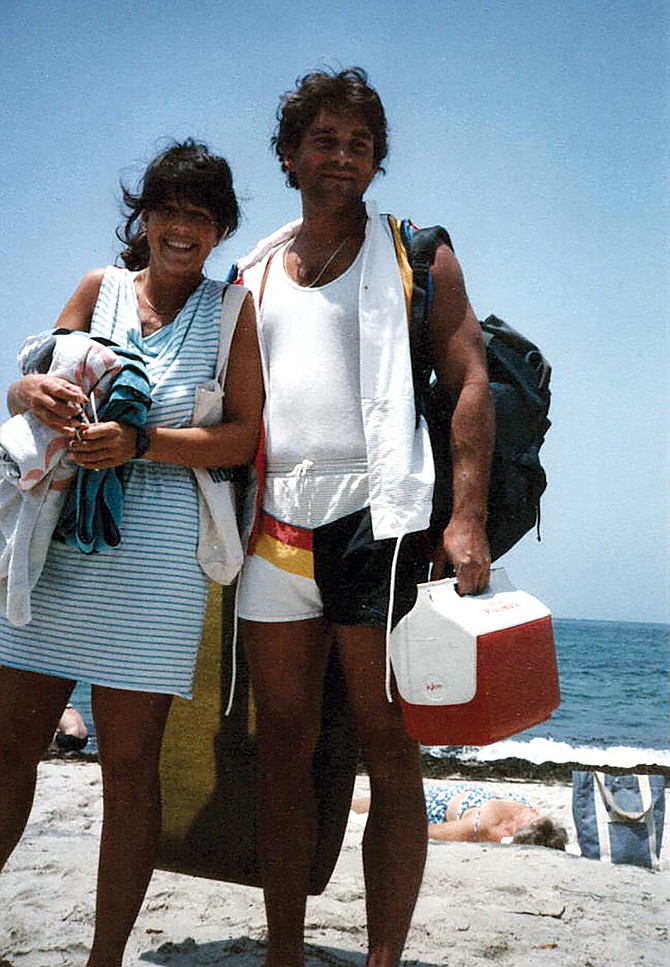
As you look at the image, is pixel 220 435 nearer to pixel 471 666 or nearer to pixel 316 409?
pixel 316 409

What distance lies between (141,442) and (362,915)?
73.9 inches

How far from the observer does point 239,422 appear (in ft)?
7.37

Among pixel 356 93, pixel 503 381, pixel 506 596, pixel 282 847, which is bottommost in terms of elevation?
pixel 282 847

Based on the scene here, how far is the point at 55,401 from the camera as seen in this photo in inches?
81.4

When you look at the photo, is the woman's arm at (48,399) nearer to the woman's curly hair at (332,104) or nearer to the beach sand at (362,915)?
the woman's curly hair at (332,104)

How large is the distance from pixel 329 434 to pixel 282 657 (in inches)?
22.2

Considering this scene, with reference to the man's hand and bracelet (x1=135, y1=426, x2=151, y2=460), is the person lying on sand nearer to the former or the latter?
the man's hand

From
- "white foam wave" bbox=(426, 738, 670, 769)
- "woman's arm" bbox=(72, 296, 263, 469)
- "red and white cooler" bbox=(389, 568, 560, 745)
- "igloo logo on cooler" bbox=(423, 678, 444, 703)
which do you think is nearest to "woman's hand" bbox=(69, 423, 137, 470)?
"woman's arm" bbox=(72, 296, 263, 469)

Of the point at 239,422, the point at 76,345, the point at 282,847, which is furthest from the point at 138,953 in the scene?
the point at 76,345

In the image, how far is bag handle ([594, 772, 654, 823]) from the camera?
4.27m

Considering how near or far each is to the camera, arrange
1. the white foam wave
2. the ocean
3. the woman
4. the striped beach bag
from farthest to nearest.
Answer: the ocean → the white foam wave → the striped beach bag → the woman

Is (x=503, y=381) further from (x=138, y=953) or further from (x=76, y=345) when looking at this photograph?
(x=138, y=953)

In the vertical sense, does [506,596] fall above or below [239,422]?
below

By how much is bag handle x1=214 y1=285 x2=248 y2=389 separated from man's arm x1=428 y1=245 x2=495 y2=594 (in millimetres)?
491
